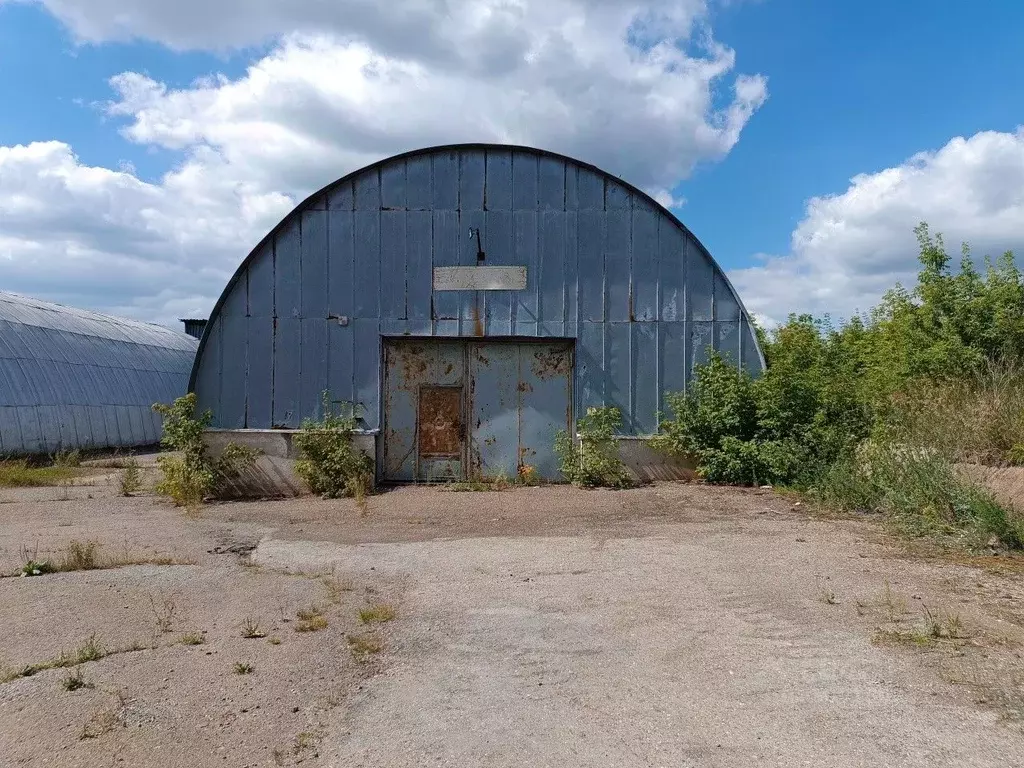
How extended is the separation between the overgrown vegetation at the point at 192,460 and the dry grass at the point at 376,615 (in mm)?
7400

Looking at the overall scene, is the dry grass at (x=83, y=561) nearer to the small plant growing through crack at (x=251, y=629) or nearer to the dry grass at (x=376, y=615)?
the small plant growing through crack at (x=251, y=629)

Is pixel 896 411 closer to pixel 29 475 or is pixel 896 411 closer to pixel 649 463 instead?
pixel 649 463

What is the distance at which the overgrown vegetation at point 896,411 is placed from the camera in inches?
398

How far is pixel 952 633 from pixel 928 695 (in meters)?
1.18

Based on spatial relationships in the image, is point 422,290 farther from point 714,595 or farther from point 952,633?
point 952,633

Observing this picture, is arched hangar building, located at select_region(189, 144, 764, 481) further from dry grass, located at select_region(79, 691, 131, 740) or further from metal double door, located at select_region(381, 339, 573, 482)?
dry grass, located at select_region(79, 691, 131, 740)

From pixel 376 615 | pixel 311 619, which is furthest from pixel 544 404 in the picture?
pixel 311 619

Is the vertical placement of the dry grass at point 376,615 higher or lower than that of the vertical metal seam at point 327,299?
lower

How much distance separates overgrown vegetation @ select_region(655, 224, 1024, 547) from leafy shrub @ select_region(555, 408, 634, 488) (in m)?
0.81

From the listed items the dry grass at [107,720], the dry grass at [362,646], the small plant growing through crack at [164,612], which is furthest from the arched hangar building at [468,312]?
the dry grass at [107,720]

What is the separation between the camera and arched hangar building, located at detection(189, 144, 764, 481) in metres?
14.6

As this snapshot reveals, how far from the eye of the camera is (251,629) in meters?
5.77

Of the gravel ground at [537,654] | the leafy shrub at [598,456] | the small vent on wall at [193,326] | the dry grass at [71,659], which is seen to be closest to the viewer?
the gravel ground at [537,654]

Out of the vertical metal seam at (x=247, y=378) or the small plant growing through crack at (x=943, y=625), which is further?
the vertical metal seam at (x=247, y=378)
